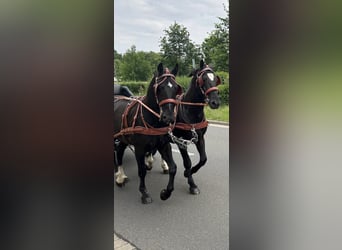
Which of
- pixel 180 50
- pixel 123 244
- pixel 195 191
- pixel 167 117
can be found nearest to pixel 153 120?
pixel 167 117

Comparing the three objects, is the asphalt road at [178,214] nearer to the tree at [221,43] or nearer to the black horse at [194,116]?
the black horse at [194,116]

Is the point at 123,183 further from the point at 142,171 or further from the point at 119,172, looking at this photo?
the point at 142,171

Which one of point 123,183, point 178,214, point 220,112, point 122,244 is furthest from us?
point 123,183

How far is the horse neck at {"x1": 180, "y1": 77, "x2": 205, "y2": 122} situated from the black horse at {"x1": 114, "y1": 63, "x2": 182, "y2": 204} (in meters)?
0.34

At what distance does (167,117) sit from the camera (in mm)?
2395

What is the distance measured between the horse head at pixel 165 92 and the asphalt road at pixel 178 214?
0.53 m

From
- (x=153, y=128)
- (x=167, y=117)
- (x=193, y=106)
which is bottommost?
(x=153, y=128)

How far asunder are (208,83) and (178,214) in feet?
4.22

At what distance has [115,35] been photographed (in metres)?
0.76

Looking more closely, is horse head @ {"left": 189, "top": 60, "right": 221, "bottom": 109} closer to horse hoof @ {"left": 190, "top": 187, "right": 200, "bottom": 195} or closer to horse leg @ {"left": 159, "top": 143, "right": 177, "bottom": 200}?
horse leg @ {"left": 159, "top": 143, "right": 177, "bottom": 200}
